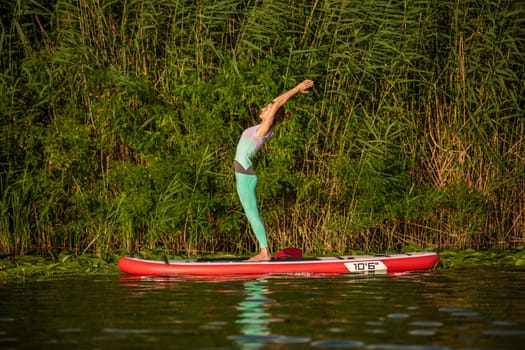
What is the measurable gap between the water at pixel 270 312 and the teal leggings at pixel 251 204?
0.69m

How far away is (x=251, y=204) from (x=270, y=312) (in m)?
3.66

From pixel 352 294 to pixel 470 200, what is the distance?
15.6ft

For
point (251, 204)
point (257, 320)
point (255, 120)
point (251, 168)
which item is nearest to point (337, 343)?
point (257, 320)

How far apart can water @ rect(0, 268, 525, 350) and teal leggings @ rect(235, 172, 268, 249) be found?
27.3 inches

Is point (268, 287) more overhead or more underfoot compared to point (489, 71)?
more underfoot

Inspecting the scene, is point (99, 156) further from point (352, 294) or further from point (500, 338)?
point (500, 338)

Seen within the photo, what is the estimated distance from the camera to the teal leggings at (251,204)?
447 inches

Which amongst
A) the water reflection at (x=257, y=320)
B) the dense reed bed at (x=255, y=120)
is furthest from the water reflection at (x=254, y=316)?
the dense reed bed at (x=255, y=120)

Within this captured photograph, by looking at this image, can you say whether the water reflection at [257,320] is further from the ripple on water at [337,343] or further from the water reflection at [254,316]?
the ripple on water at [337,343]

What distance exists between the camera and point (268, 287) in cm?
984

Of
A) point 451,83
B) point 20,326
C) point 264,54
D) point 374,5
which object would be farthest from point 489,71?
point 20,326

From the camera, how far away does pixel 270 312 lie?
784 cm

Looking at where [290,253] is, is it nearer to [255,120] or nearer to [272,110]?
[272,110]

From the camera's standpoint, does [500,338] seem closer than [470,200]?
Yes
